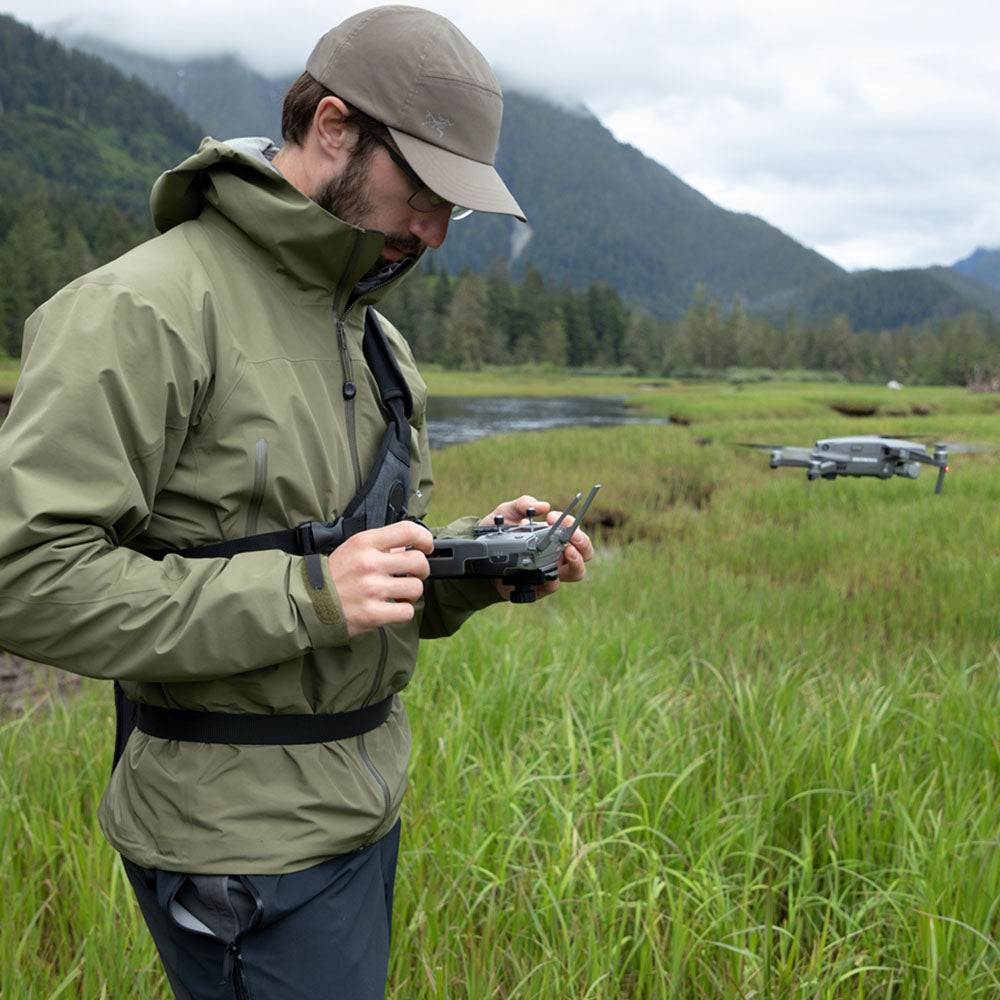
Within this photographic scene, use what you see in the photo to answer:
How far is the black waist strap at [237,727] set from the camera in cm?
144

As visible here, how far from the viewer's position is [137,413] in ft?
4.01

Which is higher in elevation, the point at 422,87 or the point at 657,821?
the point at 422,87

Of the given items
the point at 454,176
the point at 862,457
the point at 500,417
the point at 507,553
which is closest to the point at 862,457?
the point at 862,457

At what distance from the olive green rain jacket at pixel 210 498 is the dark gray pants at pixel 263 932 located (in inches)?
2.0

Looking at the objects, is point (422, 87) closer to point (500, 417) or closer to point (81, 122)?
point (500, 417)

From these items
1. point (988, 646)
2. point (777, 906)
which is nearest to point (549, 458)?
point (988, 646)

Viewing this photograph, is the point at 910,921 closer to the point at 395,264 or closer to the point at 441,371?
the point at 395,264

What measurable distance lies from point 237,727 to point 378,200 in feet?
3.20

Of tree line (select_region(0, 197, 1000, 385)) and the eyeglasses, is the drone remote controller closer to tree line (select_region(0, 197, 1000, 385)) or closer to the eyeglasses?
the eyeglasses

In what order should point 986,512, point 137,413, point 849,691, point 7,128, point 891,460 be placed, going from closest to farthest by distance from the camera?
point 137,413 < point 891,460 < point 849,691 < point 986,512 < point 7,128

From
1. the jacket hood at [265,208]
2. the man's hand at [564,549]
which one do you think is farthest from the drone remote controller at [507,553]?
the jacket hood at [265,208]

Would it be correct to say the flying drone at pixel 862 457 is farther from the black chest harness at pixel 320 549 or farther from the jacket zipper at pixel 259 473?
the jacket zipper at pixel 259 473

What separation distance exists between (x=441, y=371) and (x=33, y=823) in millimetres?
89815

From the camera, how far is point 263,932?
1426mm
